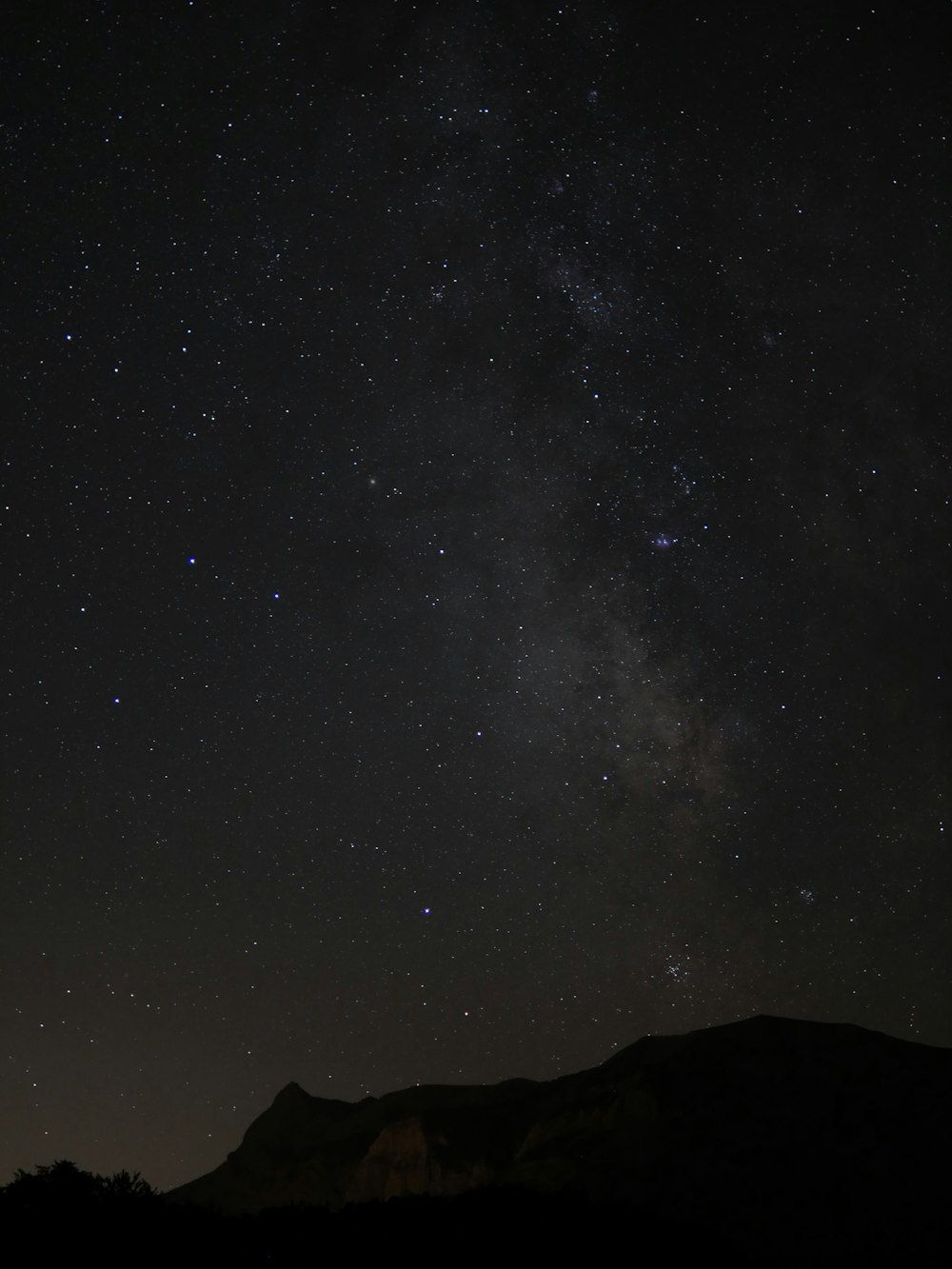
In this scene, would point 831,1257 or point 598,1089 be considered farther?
point 598,1089

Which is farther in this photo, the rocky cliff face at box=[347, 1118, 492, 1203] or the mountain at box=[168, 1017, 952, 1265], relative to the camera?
the rocky cliff face at box=[347, 1118, 492, 1203]

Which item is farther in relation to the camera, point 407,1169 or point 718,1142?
point 407,1169

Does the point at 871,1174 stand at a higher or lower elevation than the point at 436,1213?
lower

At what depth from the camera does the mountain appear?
69.1 ft

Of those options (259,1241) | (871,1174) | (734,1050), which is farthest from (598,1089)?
(259,1241)

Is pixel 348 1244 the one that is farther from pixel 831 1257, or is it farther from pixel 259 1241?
pixel 831 1257

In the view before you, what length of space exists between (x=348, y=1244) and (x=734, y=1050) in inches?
819

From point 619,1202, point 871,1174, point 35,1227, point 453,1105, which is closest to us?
point 35,1227

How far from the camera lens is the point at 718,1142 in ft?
78.6

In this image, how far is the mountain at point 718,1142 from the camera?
69.1 ft

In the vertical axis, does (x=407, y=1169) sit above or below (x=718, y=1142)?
below

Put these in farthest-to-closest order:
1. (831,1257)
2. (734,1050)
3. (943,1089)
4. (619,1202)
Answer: (734,1050) < (943,1089) < (831,1257) < (619,1202)

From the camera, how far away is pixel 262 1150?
34.7 metres

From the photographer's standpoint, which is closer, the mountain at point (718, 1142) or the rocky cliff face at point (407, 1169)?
the mountain at point (718, 1142)
